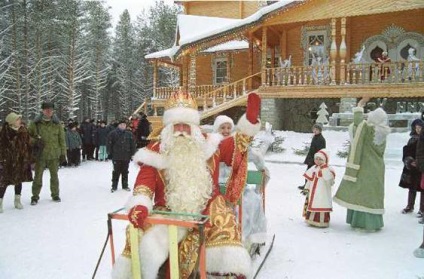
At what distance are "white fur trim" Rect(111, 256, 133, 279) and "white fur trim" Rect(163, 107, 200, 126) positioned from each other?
1328 millimetres

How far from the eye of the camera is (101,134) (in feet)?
50.5

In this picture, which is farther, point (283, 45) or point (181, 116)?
point (283, 45)

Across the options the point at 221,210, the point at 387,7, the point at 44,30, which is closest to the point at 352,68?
the point at 387,7

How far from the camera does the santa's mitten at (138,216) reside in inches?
124

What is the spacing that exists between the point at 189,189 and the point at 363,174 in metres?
3.76

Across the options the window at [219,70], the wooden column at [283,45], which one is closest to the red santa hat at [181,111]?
the wooden column at [283,45]

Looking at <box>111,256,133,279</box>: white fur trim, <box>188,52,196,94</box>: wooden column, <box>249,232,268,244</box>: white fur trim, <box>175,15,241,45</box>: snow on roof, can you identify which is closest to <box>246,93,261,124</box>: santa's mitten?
<box>111,256,133,279</box>: white fur trim

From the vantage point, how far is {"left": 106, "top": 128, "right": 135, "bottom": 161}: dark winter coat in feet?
32.6

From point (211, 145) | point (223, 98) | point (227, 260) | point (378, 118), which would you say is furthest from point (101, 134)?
point (227, 260)

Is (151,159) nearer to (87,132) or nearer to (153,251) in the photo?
(153,251)

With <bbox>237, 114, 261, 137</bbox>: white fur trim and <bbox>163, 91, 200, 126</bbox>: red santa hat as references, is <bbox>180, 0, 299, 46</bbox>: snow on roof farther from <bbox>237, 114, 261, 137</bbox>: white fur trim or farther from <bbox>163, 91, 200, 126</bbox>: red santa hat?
<bbox>237, 114, 261, 137</bbox>: white fur trim

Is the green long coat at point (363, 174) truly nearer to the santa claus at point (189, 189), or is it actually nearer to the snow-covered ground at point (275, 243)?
the snow-covered ground at point (275, 243)

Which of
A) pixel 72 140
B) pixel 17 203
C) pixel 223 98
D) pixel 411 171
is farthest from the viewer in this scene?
pixel 223 98

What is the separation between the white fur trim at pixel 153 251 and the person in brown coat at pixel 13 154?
5.32m
